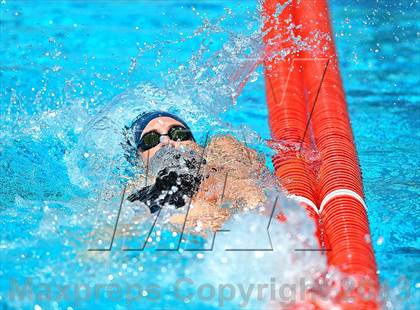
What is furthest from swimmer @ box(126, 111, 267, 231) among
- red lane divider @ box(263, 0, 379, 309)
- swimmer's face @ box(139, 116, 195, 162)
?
red lane divider @ box(263, 0, 379, 309)

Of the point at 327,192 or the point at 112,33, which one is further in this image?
the point at 112,33

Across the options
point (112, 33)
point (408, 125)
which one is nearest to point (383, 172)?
point (408, 125)

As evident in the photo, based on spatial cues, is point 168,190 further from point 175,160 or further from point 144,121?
point 144,121

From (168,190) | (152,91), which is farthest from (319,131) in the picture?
(152,91)

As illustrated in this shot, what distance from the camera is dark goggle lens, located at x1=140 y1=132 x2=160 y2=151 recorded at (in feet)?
9.57

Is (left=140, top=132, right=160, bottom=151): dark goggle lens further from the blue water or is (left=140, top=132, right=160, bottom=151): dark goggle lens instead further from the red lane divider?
the red lane divider

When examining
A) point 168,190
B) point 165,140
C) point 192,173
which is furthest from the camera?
point 165,140

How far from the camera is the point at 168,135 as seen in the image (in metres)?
2.91

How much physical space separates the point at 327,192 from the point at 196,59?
1454mm

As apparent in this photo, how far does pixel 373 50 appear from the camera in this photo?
4457 millimetres

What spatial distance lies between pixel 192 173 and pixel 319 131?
72cm

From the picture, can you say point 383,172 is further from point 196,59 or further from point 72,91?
point 72,91

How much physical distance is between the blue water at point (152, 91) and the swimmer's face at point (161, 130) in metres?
0.32

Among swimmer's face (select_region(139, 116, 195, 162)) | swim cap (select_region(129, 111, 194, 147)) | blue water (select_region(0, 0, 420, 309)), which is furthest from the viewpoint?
swim cap (select_region(129, 111, 194, 147))
